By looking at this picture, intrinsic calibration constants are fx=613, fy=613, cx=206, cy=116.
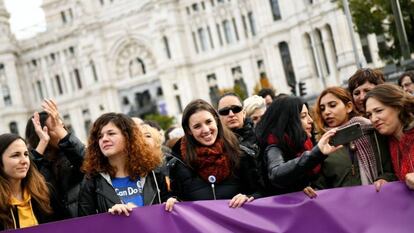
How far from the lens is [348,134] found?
4.20 meters

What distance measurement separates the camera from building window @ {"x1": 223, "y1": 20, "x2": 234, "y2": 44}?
46781 mm

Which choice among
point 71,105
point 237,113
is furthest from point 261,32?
point 237,113

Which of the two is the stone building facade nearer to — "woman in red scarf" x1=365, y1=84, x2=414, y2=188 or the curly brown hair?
the curly brown hair

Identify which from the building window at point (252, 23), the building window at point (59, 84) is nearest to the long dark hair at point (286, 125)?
the building window at point (252, 23)

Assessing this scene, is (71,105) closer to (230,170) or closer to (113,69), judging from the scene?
(113,69)

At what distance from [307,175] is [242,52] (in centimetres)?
4179

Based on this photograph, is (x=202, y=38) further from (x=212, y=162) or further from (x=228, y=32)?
(x=212, y=162)

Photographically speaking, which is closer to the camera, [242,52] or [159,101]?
[242,52]

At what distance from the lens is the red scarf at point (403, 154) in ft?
14.6

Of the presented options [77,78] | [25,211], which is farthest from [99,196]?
[77,78]

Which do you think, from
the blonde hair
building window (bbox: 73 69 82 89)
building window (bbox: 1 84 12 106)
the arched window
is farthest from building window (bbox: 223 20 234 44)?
the blonde hair

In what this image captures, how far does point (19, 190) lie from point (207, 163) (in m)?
1.57

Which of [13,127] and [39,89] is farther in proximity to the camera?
[39,89]

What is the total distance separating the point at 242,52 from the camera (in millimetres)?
46188
